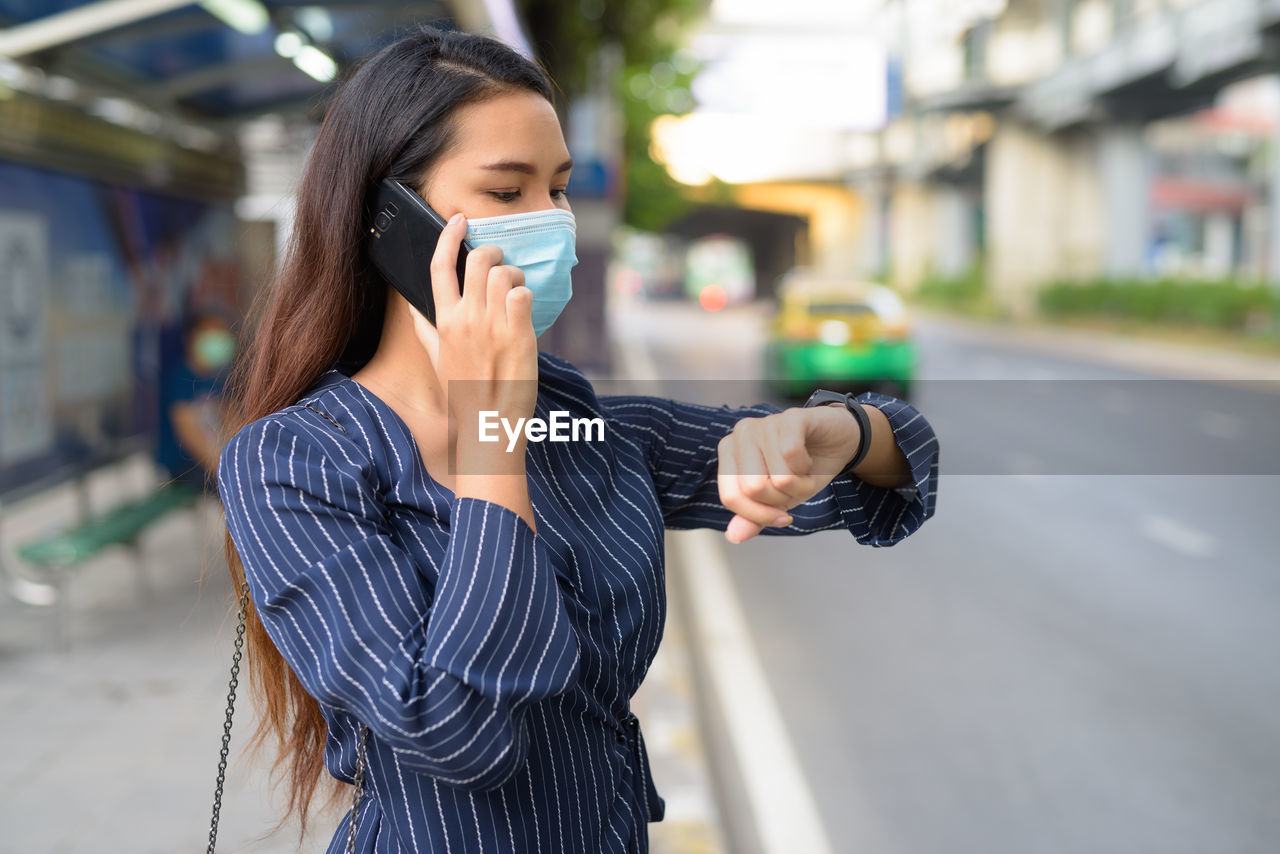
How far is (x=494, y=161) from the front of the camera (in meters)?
1.52

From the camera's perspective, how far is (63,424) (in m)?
6.64

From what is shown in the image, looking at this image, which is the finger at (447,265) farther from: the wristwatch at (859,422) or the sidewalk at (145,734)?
the sidewalk at (145,734)

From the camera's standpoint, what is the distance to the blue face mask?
59.6 inches

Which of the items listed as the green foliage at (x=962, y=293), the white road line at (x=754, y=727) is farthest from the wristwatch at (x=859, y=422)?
the green foliage at (x=962, y=293)

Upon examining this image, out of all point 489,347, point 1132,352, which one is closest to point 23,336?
point 489,347

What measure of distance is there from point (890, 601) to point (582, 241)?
10140 mm

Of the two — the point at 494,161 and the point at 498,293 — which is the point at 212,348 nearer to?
the point at 494,161

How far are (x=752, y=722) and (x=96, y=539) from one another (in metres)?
3.33

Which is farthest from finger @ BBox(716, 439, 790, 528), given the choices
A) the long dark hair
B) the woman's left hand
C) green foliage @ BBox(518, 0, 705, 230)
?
green foliage @ BBox(518, 0, 705, 230)

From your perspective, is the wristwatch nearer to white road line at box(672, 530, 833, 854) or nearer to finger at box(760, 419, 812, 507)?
finger at box(760, 419, 812, 507)

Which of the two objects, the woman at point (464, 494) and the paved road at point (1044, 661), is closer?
the woman at point (464, 494)

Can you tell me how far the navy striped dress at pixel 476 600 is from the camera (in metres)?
1.25

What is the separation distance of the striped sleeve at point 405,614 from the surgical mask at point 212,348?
731cm

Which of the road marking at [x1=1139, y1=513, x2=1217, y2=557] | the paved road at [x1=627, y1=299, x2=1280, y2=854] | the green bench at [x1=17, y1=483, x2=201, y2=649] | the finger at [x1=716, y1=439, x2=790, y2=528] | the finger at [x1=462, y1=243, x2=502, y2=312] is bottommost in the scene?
the paved road at [x1=627, y1=299, x2=1280, y2=854]
